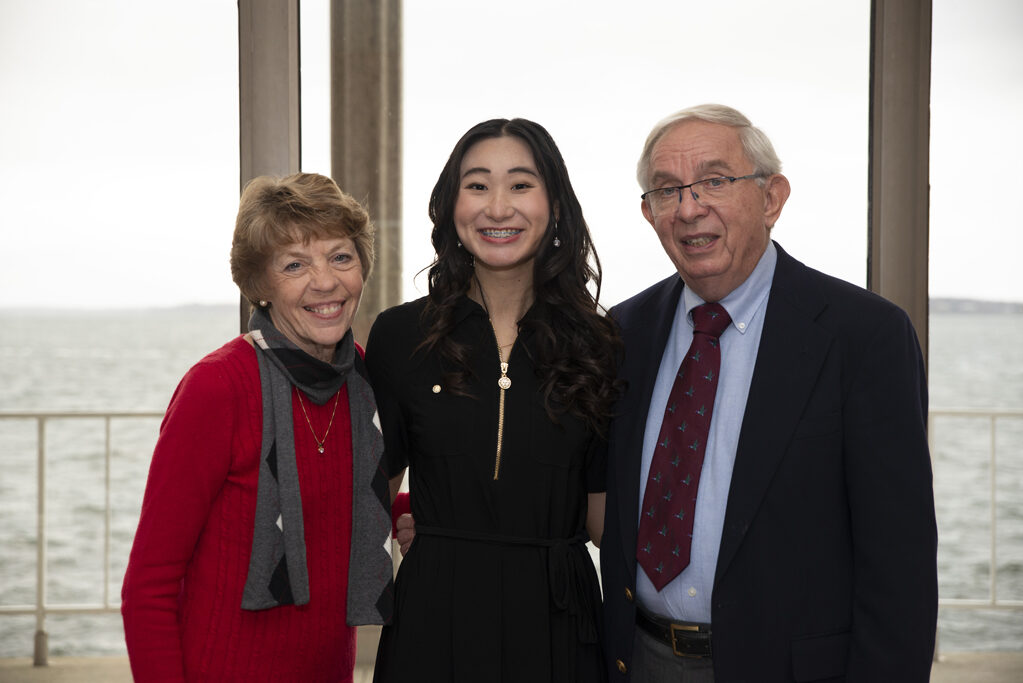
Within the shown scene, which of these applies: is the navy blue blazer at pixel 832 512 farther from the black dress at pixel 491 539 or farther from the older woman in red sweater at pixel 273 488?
the older woman in red sweater at pixel 273 488

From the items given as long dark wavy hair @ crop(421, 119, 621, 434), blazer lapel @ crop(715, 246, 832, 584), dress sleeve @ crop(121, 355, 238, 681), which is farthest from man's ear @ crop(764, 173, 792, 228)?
dress sleeve @ crop(121, 355, 238, 681)

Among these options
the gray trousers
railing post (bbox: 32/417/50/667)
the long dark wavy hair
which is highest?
the long dark wavy hair

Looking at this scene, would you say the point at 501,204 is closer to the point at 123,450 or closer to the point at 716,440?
the point at 716,440

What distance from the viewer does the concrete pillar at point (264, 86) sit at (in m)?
2.35

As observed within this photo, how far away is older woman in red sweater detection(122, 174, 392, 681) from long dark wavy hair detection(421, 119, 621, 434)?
0.25m

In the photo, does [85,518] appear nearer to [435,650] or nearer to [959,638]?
[959,638]

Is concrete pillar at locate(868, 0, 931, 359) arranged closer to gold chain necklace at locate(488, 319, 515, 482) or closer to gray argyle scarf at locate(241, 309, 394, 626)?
gold chain necklace at locate(488, 319, 515, 482)

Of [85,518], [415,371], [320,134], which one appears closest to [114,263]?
[85,518]

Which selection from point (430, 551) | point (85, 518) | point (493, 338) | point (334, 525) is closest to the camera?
point (334, 525)

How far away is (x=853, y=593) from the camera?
1401 mm

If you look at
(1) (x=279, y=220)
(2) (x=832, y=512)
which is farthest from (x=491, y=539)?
(1) (x=279, y=220)

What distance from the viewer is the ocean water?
11.3 metres

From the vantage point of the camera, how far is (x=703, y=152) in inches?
60.9

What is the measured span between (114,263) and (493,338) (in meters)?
14.5
